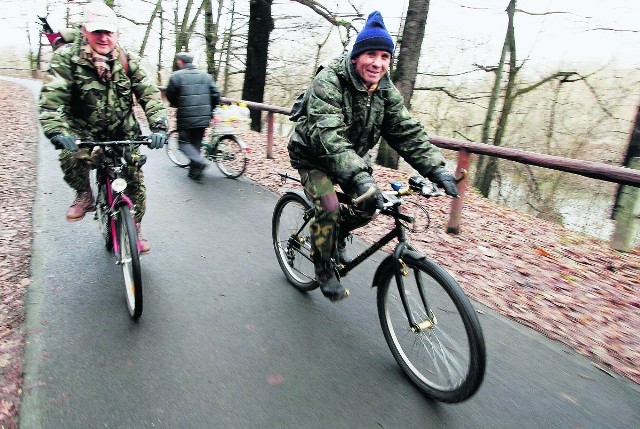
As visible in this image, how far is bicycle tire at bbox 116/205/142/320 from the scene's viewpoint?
3301mm

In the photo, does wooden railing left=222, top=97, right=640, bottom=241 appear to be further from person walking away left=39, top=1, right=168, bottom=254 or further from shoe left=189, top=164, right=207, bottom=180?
shoe left=189, top=164, right=207, bottom=180

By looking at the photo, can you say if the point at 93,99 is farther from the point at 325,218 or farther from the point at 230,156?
the point at 230,156

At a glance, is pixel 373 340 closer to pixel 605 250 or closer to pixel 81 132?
pixel 81 132

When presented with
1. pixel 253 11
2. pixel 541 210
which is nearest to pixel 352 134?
pixel 253 11

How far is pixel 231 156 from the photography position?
8.12 m

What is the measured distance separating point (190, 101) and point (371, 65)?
536 centimetres

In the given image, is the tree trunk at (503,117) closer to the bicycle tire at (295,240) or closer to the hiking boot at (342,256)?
the bicycle tire at (295,240)

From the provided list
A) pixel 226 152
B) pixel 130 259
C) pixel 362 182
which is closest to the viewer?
pixel 362 182

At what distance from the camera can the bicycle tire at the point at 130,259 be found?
3.30 metres

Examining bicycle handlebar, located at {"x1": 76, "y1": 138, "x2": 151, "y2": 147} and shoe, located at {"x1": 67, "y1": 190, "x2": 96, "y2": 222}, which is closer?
bicycle handlebar, located at {"x1": 76, "y1": 138, "x2": 151, "y2": 147}

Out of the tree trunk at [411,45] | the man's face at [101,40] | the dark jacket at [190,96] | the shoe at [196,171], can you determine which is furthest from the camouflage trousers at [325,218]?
the tree trunk at [411,45]

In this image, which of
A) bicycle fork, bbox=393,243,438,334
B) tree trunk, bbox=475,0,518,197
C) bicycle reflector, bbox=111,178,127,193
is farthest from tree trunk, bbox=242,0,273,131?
bicycle fork, bbox=393,243,438,334

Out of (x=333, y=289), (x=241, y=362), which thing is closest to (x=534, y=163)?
(x=333, y=289)

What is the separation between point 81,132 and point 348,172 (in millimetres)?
2563
